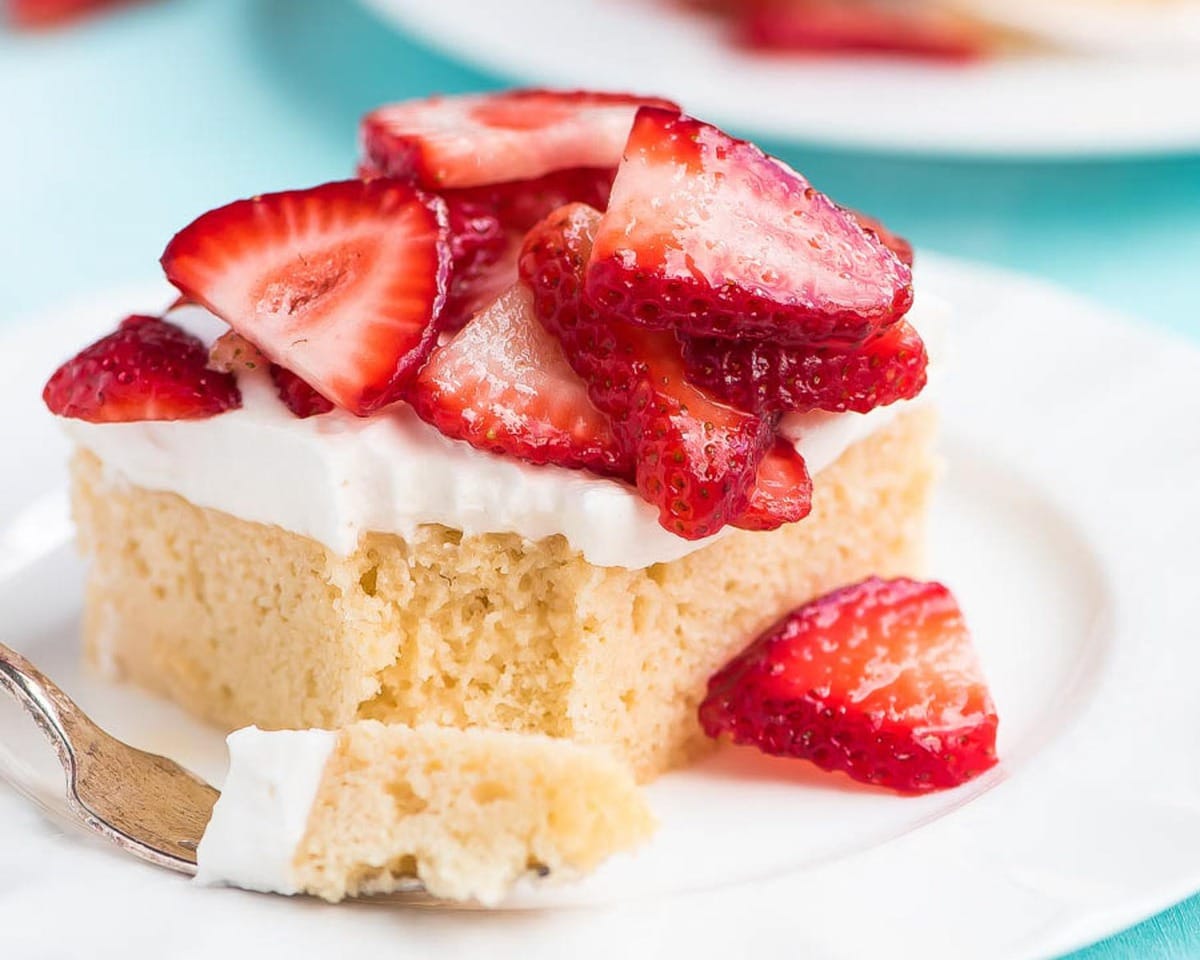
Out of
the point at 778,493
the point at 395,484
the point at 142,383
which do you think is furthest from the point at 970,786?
the point at 142,383

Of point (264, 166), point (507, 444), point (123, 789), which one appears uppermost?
point (507, 444)

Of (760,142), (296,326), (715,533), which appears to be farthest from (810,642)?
(760,142)

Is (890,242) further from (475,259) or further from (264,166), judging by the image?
(264,166)

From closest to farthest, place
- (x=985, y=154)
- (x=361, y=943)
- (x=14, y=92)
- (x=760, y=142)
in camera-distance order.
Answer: (x=361, y=943), (x=985, y=154), (x=760, y=142), (x=14, y=92)

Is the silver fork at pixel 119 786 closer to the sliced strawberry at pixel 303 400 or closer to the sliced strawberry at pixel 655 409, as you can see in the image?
the sliced strawberry at pixel 303 400

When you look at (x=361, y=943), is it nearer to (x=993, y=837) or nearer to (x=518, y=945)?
(x=518, y=945)

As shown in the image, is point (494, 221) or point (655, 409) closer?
point (655, 409)

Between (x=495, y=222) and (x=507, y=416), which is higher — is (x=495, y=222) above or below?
above
